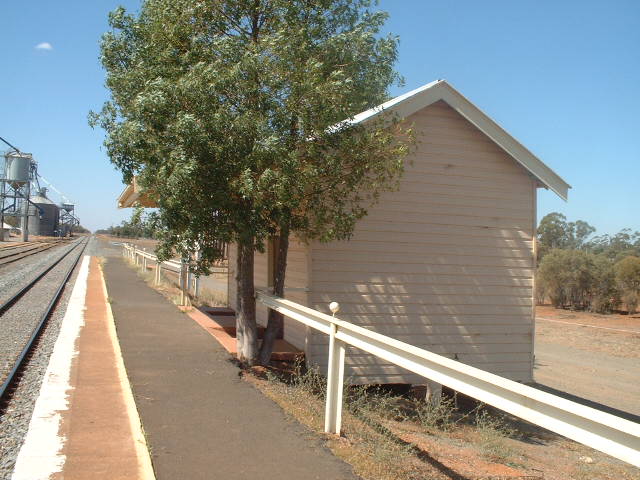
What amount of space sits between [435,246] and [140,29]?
5.44 metres

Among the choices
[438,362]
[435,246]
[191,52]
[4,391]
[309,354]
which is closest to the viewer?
[438,362]

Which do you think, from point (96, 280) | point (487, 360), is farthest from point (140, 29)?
point (96, 280)

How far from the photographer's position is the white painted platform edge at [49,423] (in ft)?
14.8

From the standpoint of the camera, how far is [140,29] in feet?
25.6

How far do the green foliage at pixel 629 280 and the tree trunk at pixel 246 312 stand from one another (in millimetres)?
24316

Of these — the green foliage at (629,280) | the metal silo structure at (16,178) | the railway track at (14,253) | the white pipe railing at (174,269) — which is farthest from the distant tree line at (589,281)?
the metal silo structure at (16,178)

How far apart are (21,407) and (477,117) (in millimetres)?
7603

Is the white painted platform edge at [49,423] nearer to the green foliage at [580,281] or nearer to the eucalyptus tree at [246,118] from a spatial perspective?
the eucalyptus tree at [246,118]

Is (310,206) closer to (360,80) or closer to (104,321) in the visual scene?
(360,80)

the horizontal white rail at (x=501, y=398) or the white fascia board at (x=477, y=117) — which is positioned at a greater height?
the white fascia board at (x=477, y=117)

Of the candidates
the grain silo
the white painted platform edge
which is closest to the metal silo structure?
the grain silo

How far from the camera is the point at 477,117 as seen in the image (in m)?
9.91

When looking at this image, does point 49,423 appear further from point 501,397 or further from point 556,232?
point 556,232

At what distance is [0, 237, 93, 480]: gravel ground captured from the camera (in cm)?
493
